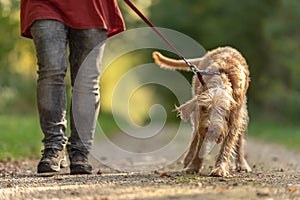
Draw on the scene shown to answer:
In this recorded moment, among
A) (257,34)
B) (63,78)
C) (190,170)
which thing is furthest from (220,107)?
(257,34)

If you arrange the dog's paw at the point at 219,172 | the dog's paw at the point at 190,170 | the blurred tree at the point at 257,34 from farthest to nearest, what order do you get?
the blurred tree at the point at 257,34, the dog's paw at the point at 190,170, the dog's paw at the point at 219,172

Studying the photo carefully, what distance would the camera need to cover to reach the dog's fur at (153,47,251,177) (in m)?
5.91

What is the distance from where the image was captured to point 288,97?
Result: 20359 millimetres

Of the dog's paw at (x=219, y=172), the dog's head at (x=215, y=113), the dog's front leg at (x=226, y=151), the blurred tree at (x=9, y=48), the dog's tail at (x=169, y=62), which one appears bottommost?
the dog's paw at (x=219, y=172)

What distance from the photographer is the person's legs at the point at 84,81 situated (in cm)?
632

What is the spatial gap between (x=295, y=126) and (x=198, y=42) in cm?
1123

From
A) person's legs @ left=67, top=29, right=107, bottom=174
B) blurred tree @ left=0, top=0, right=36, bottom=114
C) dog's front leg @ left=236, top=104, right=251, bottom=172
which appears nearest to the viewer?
person's legs @ left=67, top=29, right=107, bottom=174

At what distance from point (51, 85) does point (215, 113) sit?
1512mm

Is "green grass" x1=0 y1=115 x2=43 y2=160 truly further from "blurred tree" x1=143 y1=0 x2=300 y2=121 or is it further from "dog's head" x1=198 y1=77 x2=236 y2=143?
"blurred tree" x1=143 y1=0 x2=300 y2=121

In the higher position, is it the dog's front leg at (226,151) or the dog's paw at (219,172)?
the dog's front leg at (226,151)

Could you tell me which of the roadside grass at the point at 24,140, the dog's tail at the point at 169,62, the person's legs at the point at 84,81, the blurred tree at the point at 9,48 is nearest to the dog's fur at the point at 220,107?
the dog's tail at the point at 169,62

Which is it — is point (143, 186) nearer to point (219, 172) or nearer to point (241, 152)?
point (219, 172)

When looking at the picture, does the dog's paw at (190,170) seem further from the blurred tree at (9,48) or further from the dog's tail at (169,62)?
the blurred tree at (9,48)

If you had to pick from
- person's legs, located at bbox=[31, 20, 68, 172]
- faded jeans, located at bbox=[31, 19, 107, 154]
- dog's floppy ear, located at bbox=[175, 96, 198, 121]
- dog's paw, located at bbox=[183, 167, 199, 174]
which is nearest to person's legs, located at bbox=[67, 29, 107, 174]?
faded jeans, located at bbox=[31, 19, 107, 154]
